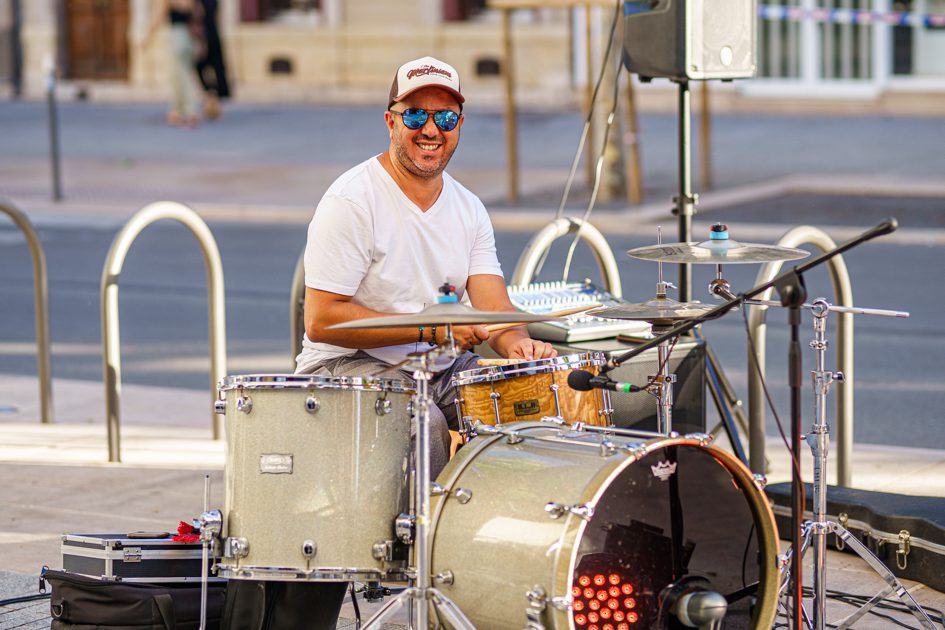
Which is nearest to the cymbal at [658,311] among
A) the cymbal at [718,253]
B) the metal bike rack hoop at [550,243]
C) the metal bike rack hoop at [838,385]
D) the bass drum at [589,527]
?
the cymbal at [718,253]

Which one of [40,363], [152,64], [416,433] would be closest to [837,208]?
[40,363]

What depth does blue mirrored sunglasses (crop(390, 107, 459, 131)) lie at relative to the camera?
5.16 meters

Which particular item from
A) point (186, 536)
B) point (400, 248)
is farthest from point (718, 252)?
point (186, 536)

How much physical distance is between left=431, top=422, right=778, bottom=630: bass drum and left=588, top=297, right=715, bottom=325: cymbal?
0.49 m

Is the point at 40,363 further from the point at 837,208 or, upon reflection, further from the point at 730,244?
the point at 837,208

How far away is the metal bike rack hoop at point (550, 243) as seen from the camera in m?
7.43

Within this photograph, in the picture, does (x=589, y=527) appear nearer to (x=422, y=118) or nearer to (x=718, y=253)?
(x=718, y=253)

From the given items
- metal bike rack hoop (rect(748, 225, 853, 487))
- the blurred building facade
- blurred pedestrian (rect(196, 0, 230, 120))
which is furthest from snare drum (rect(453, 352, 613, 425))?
blurred pedestrian (rect(196, 0, 230, 120))

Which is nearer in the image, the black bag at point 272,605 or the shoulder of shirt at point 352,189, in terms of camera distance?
the black bag at point 272,605

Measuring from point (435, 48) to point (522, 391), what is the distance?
70.3ft

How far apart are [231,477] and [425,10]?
22062 mm

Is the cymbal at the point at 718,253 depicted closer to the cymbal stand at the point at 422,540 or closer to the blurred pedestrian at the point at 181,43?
the cymbal stand at the point at 422,540

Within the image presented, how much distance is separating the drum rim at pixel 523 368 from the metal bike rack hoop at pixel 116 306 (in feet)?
8.32

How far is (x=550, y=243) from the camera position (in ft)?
24.9
